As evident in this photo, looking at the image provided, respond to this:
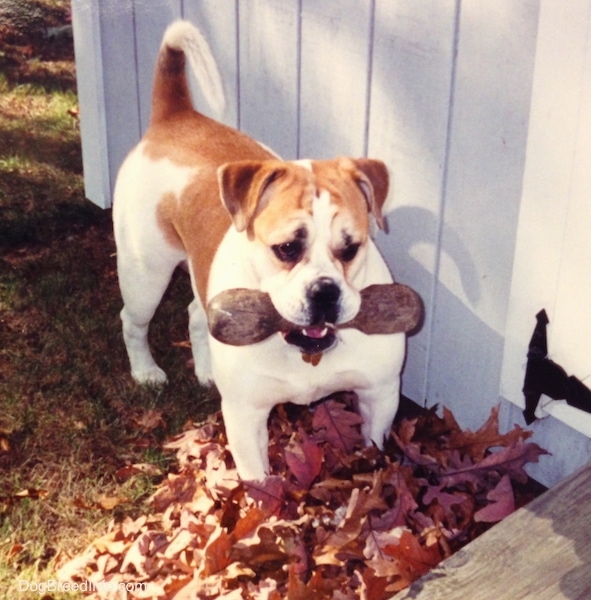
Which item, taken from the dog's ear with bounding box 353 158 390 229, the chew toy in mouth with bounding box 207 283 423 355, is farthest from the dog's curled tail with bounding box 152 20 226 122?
the chew toy in mouth with bounding box 207 283 423 355

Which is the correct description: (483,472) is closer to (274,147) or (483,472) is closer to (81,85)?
(274,147)

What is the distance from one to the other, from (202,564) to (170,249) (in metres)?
1.34

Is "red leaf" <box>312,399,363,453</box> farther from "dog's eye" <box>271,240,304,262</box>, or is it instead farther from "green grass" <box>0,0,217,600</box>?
"dog's eye" <box>271,240,304,262</box>

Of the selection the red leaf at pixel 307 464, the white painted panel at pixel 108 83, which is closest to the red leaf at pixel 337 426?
the red leaf at pixel 307 464

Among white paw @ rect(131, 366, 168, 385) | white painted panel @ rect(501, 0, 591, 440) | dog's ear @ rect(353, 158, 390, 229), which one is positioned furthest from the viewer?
white paw @ rect(131, 366, 168, 385)

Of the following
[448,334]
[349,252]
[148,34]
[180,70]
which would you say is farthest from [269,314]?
[148,34]

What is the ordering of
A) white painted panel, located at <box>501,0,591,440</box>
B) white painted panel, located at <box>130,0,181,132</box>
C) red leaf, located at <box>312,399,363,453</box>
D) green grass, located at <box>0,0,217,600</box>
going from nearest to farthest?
1. white painted panel, located at <box>501,0,591,440</box>
2. green grass, located at <box>0,0,217,600</box>
3. red leaf, located at <box>312,399,363,453</box>
4. white painted panel, located at <box>130,0,181,132</box>

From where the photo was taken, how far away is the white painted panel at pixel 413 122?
2855mm

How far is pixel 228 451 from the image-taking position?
10.8ft

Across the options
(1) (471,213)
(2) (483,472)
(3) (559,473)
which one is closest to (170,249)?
(1) (471,213)

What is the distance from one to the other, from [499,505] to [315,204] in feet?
3.67

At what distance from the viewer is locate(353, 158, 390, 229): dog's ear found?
2715mm

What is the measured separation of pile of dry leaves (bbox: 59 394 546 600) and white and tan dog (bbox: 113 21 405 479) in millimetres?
148

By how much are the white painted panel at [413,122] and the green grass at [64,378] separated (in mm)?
1088
